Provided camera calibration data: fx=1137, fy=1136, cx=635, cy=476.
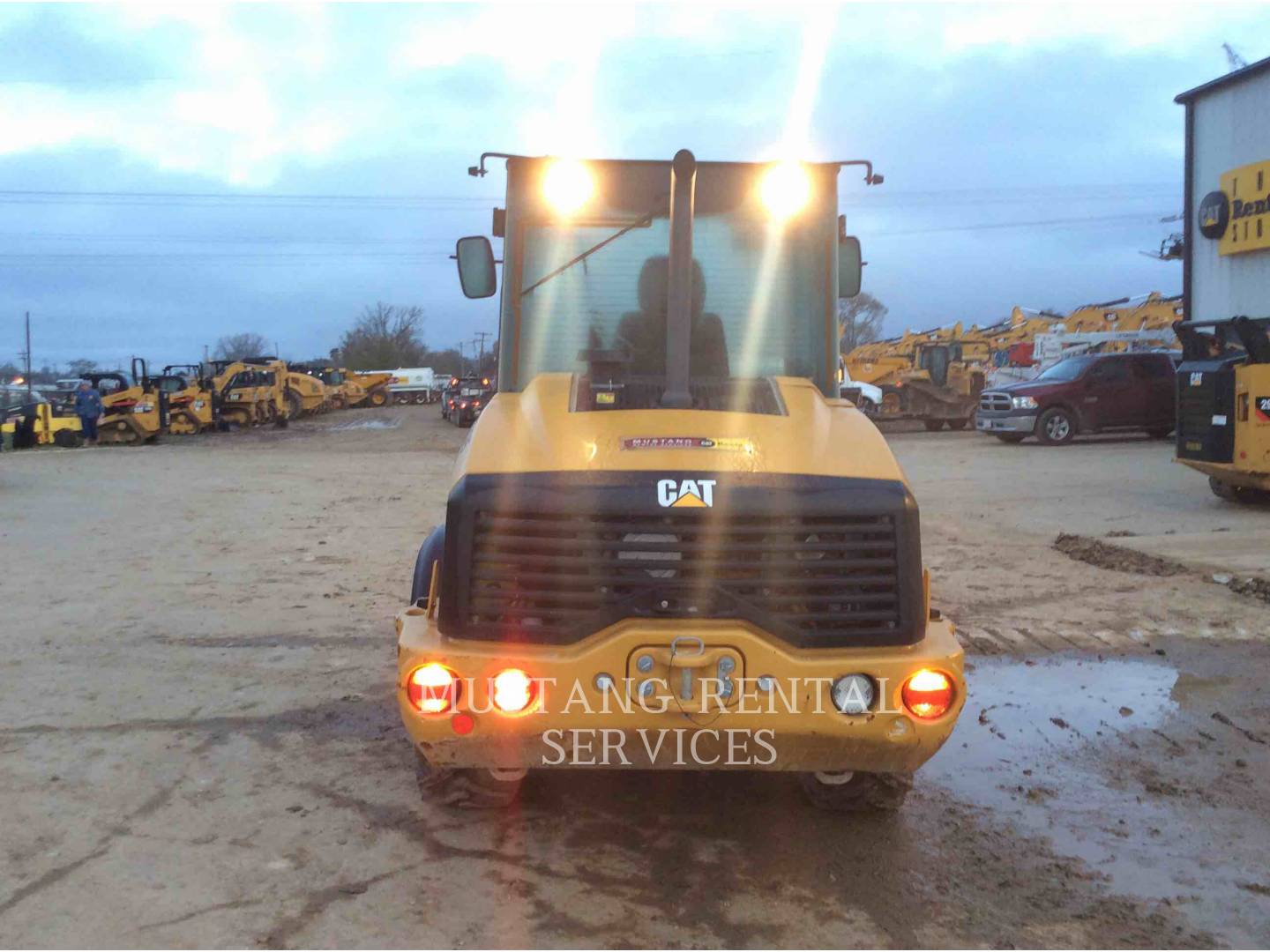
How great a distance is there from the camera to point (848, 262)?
17.3 feet

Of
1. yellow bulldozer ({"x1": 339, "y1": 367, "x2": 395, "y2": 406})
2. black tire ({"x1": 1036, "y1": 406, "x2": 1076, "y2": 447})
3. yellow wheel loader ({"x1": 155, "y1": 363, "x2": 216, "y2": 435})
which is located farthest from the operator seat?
yellow bulldozer ({"x1": 339, "y1": 367, "x2": 395, "y2": 406})

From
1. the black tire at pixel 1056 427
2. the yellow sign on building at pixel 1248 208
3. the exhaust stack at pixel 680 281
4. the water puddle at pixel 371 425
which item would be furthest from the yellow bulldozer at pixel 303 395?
the exhaust stack at pixel 680 281

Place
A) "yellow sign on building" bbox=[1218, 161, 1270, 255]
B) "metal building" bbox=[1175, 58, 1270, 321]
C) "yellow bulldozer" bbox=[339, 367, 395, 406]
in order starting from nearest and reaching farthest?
"yellow sign on building" bbox=[1218, 161, 1270, 255] < "metal building" bbox=[1175, 58, 1270, 321] < "yellow bulldozer" bbox=[339, 367, 395, 406]

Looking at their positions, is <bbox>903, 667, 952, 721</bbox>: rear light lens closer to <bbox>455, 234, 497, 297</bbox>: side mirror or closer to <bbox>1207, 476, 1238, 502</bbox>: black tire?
<bbox>455, 234, 497, 297</bbox>: side mirror

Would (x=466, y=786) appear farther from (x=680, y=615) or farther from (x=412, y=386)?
(x=412, y=386)

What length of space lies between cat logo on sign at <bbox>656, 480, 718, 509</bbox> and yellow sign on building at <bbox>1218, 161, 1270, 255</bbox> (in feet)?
67.3

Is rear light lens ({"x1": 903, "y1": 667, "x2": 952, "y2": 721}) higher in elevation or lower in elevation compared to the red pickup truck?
lower

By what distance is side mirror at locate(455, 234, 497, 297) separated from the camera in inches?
204

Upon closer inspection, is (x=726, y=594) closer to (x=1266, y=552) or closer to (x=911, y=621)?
(x=911, y=621)

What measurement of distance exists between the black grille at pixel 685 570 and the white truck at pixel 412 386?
65.7 m

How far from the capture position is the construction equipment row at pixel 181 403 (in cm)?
3027

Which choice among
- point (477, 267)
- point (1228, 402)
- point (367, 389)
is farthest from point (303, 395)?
point (477, 267)

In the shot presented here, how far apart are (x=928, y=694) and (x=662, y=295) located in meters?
2.20

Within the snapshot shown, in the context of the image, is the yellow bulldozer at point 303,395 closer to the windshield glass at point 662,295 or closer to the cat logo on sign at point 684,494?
the windshield glass at point 662,295
